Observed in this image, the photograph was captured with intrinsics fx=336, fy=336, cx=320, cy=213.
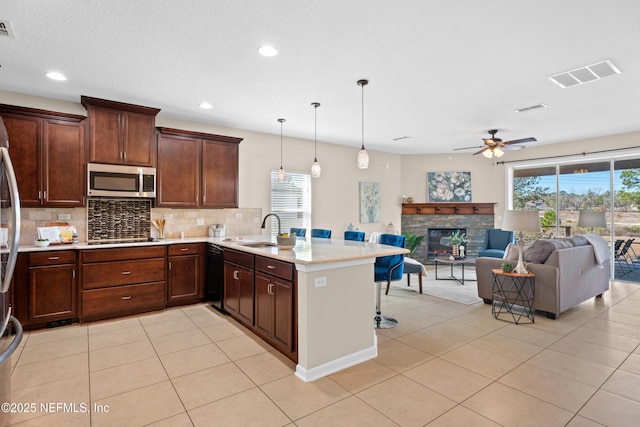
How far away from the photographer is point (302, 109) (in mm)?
4566

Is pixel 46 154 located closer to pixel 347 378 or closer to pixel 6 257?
pixel 6 257

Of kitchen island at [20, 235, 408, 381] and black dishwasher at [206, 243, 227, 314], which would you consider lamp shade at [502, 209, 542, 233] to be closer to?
kitchen island at [20, 235, 408, 381]

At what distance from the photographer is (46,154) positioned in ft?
12.7

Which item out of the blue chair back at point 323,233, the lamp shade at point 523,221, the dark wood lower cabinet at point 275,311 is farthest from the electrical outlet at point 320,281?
the lamp shade at point 523,221

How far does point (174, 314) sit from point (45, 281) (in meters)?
1.39

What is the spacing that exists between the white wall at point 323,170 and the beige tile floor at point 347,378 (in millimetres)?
2656

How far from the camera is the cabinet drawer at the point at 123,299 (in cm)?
387

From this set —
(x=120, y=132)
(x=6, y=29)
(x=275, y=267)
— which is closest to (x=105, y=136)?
(x=120, y=132)

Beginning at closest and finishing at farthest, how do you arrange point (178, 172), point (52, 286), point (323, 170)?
point (52, 286) < point (178, 172) < point (323, 170)

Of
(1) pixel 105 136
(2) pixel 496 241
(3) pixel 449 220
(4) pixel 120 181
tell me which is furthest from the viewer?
(3) pixel 449 220

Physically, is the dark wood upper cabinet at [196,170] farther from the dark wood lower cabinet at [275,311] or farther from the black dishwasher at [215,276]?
the dark wood lower cabinet at [275,311]

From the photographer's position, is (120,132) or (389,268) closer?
(389,268)

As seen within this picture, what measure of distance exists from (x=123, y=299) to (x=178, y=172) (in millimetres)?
1795

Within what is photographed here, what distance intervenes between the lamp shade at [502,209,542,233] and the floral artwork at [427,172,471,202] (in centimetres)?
395
